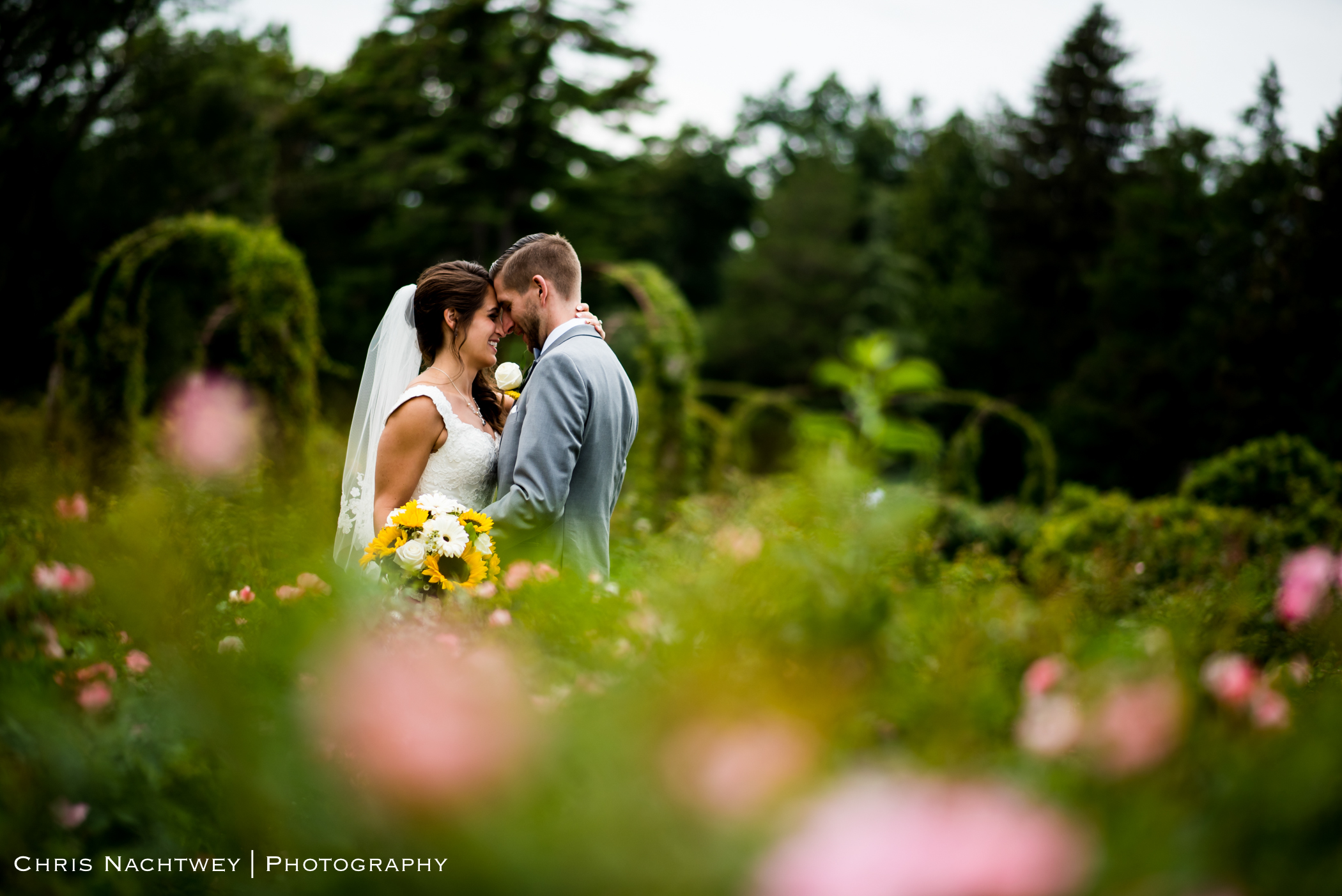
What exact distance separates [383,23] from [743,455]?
16629 mm

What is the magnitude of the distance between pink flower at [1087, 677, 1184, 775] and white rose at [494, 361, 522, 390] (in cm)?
284

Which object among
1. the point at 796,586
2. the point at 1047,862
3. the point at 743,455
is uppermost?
the point at 743,455

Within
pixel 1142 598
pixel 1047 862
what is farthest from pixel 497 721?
pixel 1142 598

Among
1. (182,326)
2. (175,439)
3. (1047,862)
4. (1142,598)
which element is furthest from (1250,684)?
(182,326)

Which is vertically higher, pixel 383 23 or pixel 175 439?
pixel 383 23

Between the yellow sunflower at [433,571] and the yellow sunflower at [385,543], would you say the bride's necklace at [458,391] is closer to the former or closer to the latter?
the yellow sunflower at [385,543]

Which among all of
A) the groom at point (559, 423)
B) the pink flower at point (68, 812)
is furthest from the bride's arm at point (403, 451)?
the pink flower at point (68, 812)

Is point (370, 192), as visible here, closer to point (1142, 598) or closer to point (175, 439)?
point (175, 439)

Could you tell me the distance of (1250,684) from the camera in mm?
1094

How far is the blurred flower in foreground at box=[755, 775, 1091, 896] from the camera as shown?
0.76 meters

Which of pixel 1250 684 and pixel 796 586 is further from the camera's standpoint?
A: pixel 796 586

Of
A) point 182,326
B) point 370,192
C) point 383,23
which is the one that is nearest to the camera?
point 182,326

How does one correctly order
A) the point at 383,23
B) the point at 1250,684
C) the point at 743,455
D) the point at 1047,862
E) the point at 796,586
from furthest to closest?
1. the point at 383,23
2. the point at 743,455
3. the point at 796,586
4. the point at 1250,684
5. the point at 1047,862

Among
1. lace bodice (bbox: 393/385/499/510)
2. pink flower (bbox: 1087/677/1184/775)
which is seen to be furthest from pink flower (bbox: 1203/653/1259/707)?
lace bodice (bbox: 393/385/499/510)
